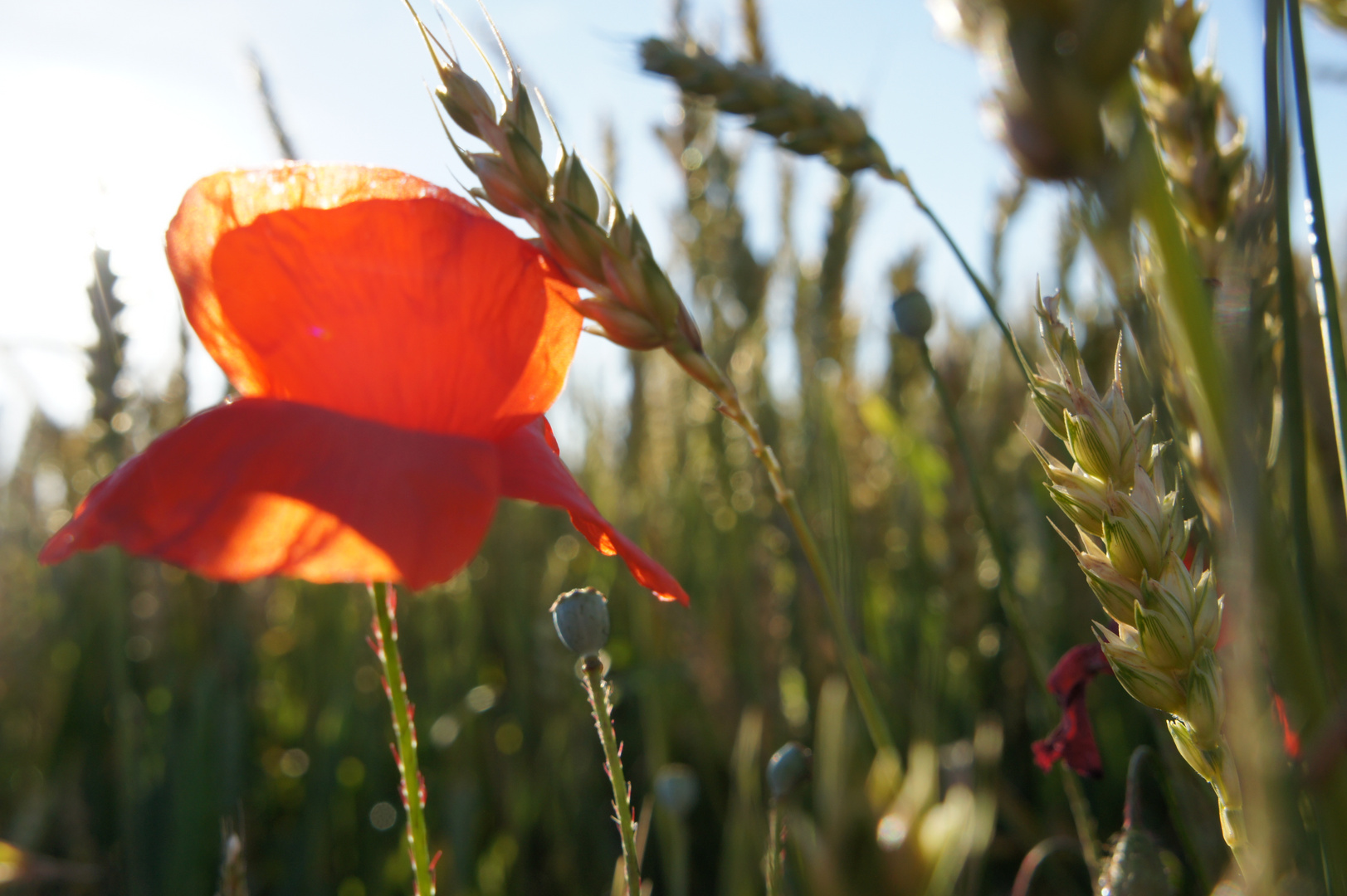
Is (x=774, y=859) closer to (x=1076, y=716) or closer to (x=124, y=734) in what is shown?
(x=1076, y=716)

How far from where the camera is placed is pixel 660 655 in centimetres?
126

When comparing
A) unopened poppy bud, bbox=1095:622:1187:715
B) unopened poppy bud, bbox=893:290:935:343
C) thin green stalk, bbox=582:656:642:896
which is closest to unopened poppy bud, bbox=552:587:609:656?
thin green stalk, bbox=582:656:642:896

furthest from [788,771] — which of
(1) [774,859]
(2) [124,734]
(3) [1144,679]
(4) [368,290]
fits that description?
(2) [124,734]

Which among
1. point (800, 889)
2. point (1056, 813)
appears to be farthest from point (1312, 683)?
point (1056, 813)

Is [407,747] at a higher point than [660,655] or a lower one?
higher

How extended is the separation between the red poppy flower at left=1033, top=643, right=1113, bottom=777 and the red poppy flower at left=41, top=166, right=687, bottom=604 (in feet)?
0.75

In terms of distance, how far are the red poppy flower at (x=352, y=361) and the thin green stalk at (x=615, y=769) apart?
5 cm

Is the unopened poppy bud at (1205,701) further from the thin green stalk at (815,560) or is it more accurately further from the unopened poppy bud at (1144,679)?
the thin green stalk at (815,560)

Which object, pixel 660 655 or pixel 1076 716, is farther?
pixel 660 655

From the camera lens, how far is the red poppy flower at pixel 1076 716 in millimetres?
415

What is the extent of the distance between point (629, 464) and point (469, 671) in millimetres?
455

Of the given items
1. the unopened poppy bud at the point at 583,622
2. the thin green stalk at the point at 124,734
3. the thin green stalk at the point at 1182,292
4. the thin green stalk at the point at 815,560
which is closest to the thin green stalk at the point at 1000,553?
the thin green stalk at the point at 815,560

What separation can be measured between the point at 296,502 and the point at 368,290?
10 cm

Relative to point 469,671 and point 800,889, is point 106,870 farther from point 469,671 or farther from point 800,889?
point 800,889
